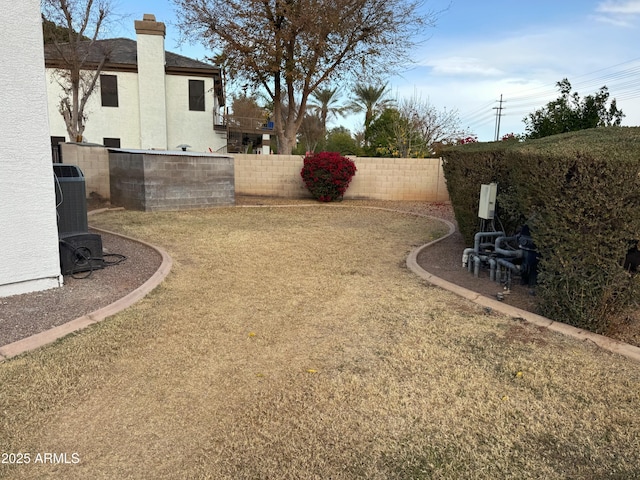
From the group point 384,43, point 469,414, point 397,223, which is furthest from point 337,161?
point 469,414

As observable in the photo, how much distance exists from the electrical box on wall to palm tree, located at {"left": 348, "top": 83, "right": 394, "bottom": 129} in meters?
25.1

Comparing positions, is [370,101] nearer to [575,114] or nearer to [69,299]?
[575,114]

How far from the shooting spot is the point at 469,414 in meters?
2.62

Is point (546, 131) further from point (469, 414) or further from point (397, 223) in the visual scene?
point (469, 414)

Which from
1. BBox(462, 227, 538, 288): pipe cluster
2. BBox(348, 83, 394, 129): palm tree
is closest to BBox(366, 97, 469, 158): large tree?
BBox(348, 83, 394, 129): palm tree

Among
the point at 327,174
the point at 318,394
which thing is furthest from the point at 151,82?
the point at 318,394

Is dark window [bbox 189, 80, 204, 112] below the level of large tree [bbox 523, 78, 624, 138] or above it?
above

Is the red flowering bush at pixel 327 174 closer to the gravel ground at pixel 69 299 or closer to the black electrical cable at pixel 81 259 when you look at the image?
the gravel ground at pixel 69 299

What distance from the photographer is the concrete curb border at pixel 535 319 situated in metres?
3.48

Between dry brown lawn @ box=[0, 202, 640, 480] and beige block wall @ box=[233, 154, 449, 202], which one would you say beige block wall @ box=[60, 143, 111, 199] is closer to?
beige block wall @ box=[233, 154, 449, 202]

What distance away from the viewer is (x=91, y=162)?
1188cm

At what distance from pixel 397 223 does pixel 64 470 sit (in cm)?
884

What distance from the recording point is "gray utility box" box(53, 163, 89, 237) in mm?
5324

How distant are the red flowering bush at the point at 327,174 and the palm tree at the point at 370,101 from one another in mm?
16673
